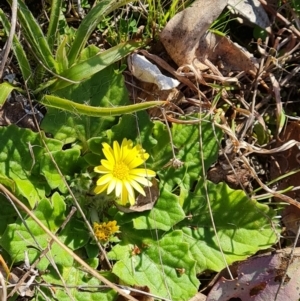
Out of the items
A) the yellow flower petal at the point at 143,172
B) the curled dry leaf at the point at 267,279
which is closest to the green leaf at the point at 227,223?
the curled dry leaf at the point at 267,279

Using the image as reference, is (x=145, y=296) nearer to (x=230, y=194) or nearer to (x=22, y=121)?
(x=230, y=194)

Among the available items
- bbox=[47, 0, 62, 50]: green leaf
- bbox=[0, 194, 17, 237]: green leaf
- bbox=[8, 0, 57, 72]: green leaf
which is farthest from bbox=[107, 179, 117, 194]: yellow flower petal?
bbox=[47, 0, 62, 50]: green leaf

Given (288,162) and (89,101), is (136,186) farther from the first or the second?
(288,162)

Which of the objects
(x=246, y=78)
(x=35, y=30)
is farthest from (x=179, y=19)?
(x=35, y=30)

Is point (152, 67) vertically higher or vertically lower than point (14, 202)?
higher

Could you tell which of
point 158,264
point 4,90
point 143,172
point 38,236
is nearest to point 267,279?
point 158,264

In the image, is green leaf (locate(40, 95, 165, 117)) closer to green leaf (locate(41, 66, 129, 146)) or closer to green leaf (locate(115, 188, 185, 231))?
green leaf (locate(41, 66, 129, 146))
